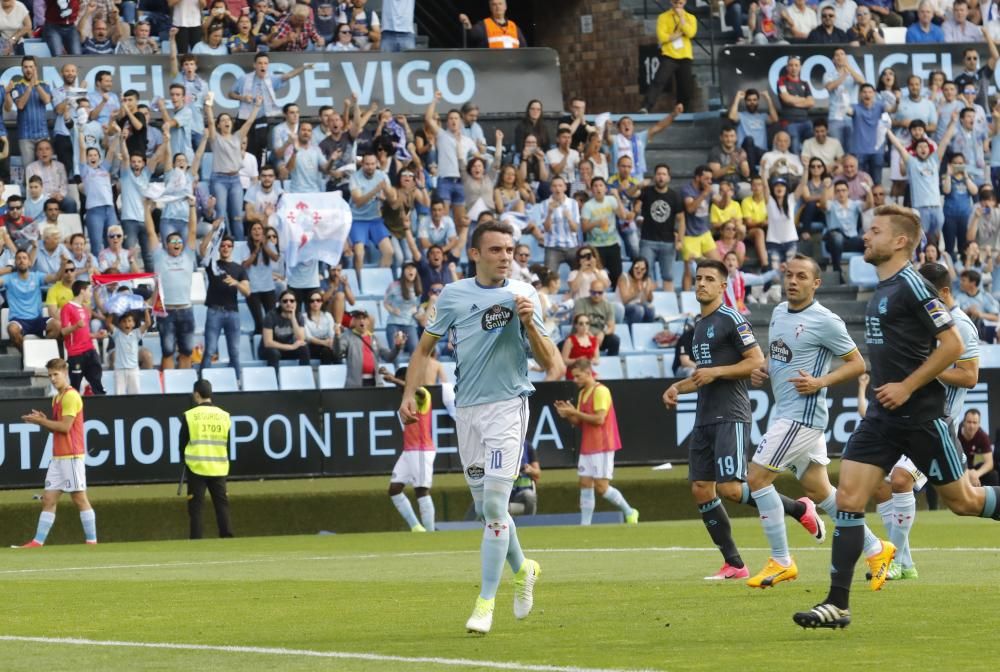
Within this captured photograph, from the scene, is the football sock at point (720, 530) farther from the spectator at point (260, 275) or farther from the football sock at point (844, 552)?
the spectator at point (260, 275)

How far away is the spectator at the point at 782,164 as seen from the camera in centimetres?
2869

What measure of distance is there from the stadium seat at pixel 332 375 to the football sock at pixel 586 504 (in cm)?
372

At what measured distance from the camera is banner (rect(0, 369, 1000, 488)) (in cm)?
2286

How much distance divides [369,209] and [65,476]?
7.34 metres

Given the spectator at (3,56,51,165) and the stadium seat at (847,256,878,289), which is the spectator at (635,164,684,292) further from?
the spectator at (3,56,51,165)

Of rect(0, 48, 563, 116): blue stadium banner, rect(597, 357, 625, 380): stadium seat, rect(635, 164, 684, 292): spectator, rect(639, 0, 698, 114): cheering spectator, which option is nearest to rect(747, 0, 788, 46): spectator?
rect(639, 0, 698, 114): cheering spectator

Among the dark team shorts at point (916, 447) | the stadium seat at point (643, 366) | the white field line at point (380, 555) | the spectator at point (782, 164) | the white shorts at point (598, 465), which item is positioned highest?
the spectator at point (782, 164)

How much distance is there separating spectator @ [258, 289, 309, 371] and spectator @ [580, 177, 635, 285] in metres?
4.78

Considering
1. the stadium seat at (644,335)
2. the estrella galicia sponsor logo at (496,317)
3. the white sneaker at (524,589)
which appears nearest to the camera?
the estrella galicia sponsor logo at (496,317)

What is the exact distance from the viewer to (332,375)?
24.2 meters

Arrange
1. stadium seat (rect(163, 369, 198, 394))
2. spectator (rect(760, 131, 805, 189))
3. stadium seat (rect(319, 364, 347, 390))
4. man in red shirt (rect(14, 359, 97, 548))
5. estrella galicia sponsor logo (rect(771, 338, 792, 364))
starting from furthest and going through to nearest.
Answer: spectator (rect(760, 131, 805, 189))
stadium seat (rect(319, 364, 347, 390))
stadium seat (rect(163, 369, 198, 394))
man in red shirt (rect(14, 359, 97, 548))
estrella galicia sponsor logo (rect(771, 338, 792, 364))

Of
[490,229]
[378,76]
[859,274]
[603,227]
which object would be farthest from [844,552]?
[378,76]

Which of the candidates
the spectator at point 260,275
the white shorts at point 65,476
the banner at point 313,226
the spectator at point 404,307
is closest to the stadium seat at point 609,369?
the spectator at point 404,307

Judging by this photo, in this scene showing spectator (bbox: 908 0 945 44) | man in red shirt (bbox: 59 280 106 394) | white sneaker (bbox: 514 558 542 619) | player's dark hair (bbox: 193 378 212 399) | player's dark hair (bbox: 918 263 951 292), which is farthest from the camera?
spectator (bbox: 908 0 945 44)
